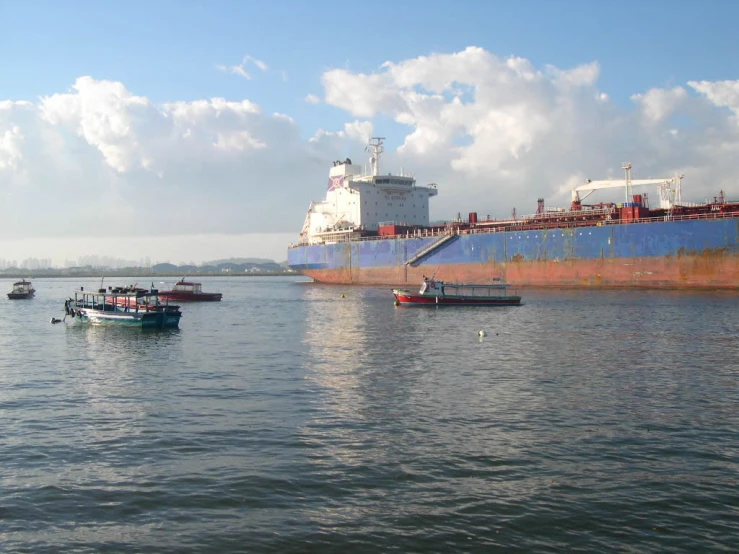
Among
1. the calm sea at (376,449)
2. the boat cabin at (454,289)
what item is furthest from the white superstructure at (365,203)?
the calm sea at (376,449)

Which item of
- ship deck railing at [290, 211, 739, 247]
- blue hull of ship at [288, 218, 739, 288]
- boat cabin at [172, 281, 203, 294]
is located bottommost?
boat cabin at [172, 281, 203, 294]

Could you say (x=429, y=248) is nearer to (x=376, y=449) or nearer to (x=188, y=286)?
(x=188, y=286)

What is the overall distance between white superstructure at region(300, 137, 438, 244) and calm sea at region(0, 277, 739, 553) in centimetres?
4981

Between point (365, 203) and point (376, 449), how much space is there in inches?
2467

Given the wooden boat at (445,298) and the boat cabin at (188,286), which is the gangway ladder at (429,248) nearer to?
the wooden boat at (445,298)

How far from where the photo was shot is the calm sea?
8.27 m

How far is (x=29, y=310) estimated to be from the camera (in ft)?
168

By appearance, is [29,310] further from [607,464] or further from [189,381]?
[607,464]

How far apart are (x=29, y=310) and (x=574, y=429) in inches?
1944

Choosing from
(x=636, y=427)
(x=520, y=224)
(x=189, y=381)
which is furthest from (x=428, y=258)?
(x=636, y=427)

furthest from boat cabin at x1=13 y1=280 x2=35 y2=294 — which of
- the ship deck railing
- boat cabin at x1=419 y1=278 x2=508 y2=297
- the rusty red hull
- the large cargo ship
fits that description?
boat cabin at x1=419 y1=278 x2=508 y2=297

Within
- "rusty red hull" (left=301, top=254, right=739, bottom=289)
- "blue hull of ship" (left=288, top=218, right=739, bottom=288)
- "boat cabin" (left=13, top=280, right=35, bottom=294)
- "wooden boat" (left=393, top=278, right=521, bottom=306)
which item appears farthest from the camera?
"boat cabin" (left=13, top=280, right=35, bottom=294)

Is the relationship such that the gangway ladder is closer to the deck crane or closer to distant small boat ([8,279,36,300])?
the deck crane

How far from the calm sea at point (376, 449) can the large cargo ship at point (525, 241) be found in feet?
77.3
